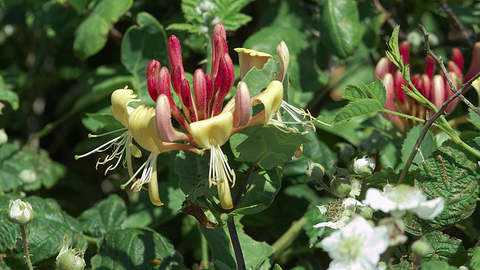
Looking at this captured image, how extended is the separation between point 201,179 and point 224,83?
15cm

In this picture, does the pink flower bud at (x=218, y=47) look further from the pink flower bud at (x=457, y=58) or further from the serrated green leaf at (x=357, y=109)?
the pink flower bud at (x=457, y=58)

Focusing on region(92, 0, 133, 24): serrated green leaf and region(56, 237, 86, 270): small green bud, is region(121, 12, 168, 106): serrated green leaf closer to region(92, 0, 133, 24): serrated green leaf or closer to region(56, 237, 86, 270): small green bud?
region(92, 0, 133, 24): serrated green leaf

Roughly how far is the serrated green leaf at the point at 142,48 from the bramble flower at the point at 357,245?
0.81 metres

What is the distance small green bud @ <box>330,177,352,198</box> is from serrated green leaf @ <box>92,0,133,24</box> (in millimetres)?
753

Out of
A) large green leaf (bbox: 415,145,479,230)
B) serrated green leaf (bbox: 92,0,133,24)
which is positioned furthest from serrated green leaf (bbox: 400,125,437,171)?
serrated green leaf (bbox: 92,0,133,24)

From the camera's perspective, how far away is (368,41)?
4.61 ft

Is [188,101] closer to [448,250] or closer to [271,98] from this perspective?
[271,98]

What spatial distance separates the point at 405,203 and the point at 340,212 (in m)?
0.18

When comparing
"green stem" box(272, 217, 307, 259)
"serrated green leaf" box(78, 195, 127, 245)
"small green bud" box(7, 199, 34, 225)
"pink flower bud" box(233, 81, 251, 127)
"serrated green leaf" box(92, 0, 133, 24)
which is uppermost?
"pink flower bud" box(233, 81, 251, 127)

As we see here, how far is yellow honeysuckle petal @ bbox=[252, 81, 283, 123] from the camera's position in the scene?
2.40ft

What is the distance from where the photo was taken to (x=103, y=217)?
120 centimetres

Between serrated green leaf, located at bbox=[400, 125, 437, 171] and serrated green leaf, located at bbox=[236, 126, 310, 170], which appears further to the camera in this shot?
serrated green leaf, located at bbox=[400, 125, 437, 171]

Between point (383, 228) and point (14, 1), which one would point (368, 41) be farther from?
point (14, 1)

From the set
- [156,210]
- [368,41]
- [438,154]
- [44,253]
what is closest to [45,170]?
[156,210]
